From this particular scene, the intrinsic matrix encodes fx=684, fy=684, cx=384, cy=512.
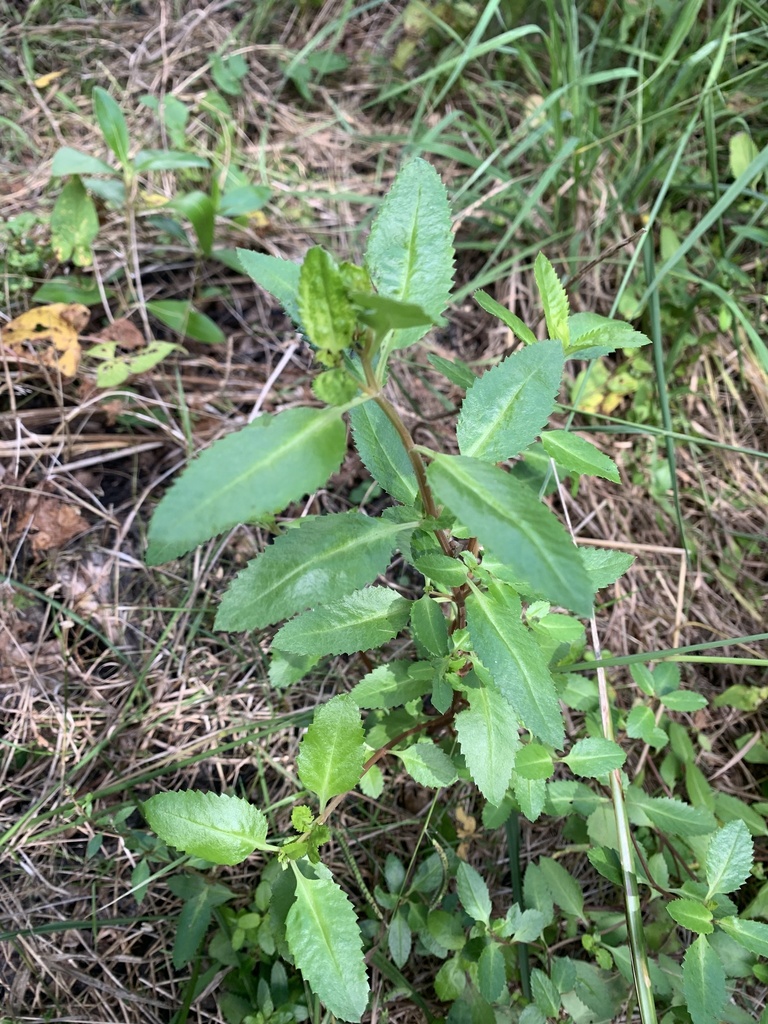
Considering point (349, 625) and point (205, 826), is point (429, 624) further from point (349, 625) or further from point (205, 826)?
point (205, 826)

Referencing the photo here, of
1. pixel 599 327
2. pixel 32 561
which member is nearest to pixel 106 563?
pixel 32 561

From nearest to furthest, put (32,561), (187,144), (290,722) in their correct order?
1. (290,722)
2. (32,561)
3. (187,144)

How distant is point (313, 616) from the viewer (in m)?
1.38

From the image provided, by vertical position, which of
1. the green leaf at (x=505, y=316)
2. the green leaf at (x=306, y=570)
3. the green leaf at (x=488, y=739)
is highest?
the green leaf at (x=505, y=316)

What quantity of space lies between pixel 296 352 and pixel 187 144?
3.90 feet

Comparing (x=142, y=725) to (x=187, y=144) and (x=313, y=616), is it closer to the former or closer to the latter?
(x=313, y=616)

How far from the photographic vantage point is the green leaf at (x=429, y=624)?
1.33m

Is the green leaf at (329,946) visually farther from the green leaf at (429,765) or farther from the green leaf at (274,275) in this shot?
the green leaf at (274,275)

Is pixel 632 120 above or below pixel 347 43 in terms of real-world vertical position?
below

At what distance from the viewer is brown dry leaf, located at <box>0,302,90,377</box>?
2.36 metres

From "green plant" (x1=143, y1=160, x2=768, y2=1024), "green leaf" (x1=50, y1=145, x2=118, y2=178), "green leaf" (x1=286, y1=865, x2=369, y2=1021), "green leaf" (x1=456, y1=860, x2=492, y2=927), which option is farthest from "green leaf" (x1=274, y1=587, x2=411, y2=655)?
"green leaf" (x1=50, y1=145, x2=118, y2=178)

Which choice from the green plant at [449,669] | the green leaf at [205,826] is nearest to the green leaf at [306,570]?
the green plant at [449,669]

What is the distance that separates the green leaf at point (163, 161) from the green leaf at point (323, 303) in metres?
1.91

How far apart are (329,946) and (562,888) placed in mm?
751
